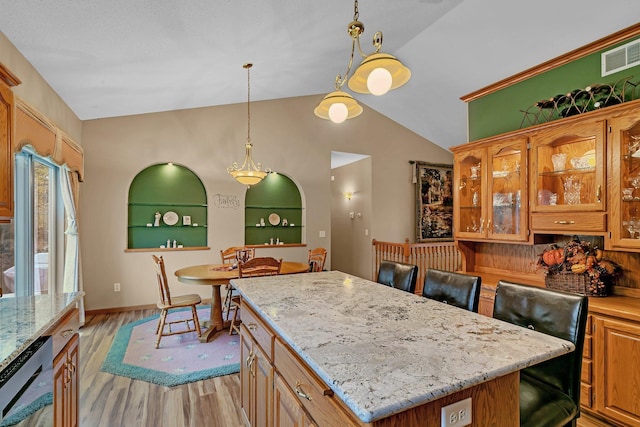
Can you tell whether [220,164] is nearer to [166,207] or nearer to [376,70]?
[166,207]

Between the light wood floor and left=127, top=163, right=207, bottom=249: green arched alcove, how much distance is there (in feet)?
7.50

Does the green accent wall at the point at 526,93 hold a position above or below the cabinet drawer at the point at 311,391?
above

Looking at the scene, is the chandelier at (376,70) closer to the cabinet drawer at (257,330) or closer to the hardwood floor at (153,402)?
the cabinet drawer at (257,330)

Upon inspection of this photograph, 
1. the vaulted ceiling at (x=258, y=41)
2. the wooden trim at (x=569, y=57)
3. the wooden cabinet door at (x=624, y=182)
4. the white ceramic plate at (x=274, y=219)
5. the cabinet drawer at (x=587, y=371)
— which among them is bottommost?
the cabinet drawer at (x=587, y=371)

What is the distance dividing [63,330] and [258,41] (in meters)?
2.81

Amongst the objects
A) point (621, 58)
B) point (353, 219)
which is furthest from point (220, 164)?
point (621, 58)

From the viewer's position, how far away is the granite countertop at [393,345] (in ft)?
2.92

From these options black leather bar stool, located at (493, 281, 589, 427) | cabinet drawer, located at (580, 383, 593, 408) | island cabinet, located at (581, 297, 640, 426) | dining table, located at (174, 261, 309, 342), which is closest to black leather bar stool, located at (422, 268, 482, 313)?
black leather bar stool, located at (493, 281, 589, 427)

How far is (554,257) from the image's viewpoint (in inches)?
102

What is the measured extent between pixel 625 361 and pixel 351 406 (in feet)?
7.30

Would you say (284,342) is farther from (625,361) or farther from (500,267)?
(500,267)

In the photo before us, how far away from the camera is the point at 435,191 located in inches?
283

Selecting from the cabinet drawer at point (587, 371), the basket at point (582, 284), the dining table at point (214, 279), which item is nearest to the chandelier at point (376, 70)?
the basket at point (582, 284)

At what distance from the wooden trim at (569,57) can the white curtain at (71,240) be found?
4734mm
